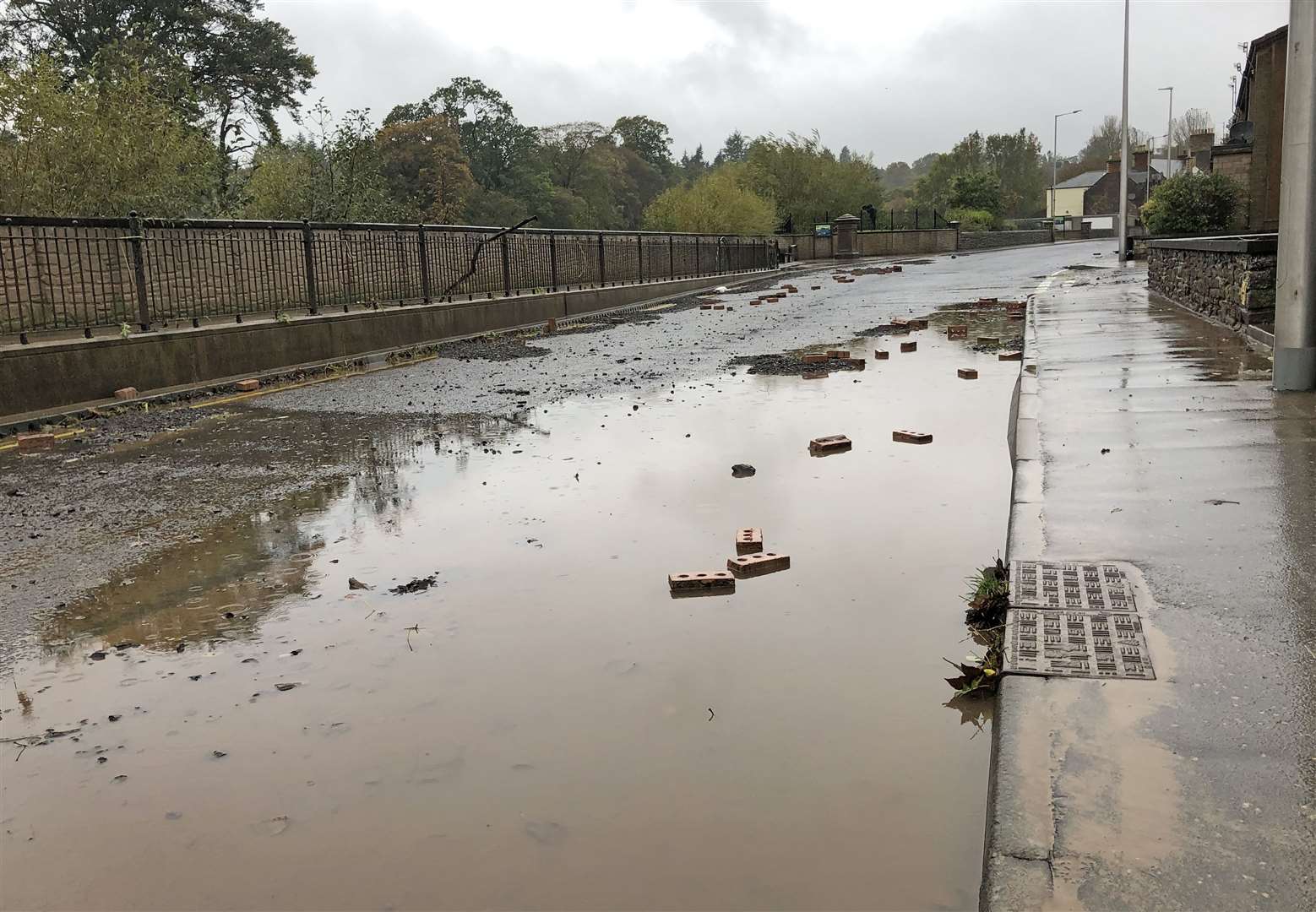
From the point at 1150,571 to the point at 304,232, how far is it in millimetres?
14218

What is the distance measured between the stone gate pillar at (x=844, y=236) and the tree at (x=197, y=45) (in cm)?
2979

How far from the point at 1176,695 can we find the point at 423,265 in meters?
16.9

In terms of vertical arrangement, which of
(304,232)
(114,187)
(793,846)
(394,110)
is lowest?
(793,846)

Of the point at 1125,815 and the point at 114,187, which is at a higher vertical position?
the point at 114,187

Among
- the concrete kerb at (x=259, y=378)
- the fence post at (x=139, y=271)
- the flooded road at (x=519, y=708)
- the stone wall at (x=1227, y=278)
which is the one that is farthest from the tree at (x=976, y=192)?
the flooded road at (x=519, y=708)

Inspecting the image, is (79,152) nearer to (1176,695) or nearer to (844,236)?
(1176,695)

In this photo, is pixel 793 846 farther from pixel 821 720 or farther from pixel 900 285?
pixel 900 285

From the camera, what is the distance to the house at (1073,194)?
117625 millimetres

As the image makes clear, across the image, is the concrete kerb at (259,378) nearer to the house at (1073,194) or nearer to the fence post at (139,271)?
the fence post at (139,271)

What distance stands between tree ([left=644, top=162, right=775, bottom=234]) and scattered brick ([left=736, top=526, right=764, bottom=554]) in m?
45.1

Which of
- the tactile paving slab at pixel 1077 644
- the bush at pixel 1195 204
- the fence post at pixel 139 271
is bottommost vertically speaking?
the tactile paving slab at pixel 1077 644

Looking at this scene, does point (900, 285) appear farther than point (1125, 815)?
Yes

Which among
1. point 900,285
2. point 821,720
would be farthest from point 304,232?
point 900,285

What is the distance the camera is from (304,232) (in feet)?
53.7
